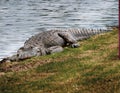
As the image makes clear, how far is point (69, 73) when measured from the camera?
419 inches

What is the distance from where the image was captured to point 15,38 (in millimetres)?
21328

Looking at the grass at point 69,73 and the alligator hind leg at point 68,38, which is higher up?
the grass at point 69,73

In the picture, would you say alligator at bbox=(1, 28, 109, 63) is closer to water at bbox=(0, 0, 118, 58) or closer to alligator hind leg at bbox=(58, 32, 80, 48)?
alligator hind leg at bbox=(58, 32, 80, 48)

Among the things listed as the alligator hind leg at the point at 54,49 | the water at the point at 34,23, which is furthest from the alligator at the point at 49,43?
the water at the point at 34,23

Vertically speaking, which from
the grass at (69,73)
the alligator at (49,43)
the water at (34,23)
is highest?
the grass at (69,73)

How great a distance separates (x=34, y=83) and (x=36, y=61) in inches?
105

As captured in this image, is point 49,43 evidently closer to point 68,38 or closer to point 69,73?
point 68,38

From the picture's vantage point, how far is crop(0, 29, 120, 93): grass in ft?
31.3

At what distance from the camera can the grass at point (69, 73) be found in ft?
31.3

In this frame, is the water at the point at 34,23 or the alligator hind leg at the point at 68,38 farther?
the water at the point at 34,23

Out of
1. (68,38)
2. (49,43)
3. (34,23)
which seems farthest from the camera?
(34,23)

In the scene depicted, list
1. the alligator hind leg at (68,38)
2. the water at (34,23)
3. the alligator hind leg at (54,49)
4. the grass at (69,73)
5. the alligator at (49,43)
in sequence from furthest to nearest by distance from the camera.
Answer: the water at (34,23) < the alligator hind leg at (68,38) < the alligator at (49,43) < the alligator hind leg at (54,49) < the grass at (69,73)

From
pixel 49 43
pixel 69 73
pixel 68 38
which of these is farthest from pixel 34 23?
pixel 69 73

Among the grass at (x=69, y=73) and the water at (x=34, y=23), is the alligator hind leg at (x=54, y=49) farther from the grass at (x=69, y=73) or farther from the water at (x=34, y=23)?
the water at (x=34, y=23)
